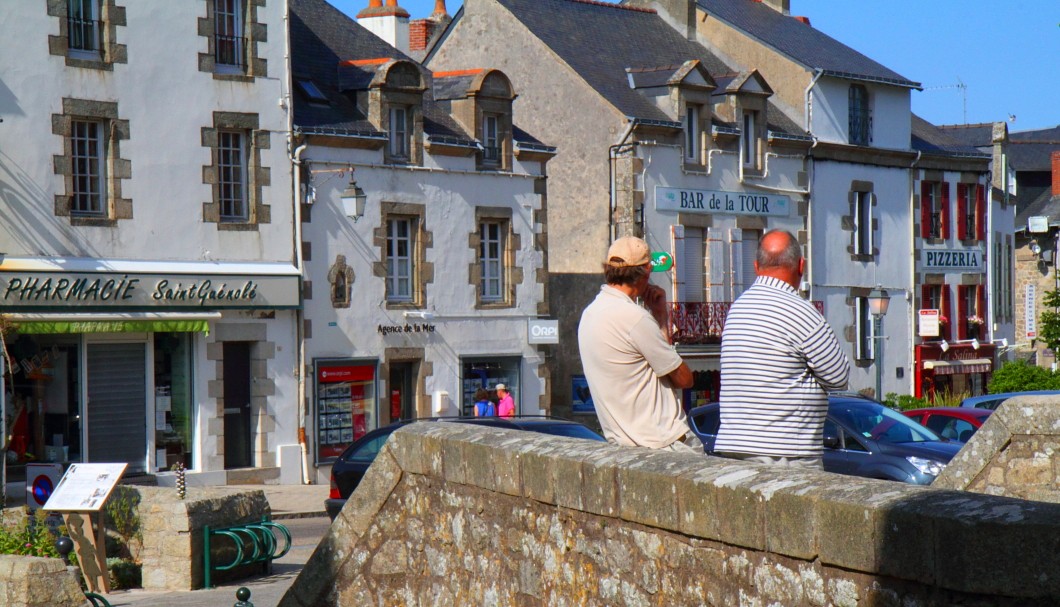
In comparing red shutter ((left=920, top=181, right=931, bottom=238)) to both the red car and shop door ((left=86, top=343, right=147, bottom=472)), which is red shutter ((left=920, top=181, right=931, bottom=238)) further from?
shop door ((left=86, top=343, right=147, bottom=472))

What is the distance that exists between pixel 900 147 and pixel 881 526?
117ft

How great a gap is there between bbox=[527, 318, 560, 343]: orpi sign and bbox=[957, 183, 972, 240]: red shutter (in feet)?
53.6

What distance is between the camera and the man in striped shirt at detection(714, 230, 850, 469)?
6145 mm

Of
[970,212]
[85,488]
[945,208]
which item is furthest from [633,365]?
[970,212]

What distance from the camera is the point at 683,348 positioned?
32750 mm

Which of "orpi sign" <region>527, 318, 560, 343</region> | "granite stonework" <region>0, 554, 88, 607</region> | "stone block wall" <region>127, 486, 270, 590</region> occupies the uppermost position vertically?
"orpi sign" <region>527, 318, 560, 343</region>

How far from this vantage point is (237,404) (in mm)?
24500

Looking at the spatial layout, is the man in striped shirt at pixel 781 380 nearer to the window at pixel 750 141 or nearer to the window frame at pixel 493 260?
the window frame at pixel 493 260

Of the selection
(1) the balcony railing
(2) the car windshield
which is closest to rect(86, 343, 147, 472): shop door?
(2) the car windshield

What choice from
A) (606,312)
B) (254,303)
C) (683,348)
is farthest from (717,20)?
(606,312)

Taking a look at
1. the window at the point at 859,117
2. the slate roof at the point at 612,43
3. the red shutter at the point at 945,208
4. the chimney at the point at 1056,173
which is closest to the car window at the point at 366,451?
the slate roof at the point at 612,43

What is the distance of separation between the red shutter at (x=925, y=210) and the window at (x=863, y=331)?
3.06m

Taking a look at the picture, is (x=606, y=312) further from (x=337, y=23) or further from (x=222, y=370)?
(x=337, y=23)

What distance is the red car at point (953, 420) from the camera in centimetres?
1973
